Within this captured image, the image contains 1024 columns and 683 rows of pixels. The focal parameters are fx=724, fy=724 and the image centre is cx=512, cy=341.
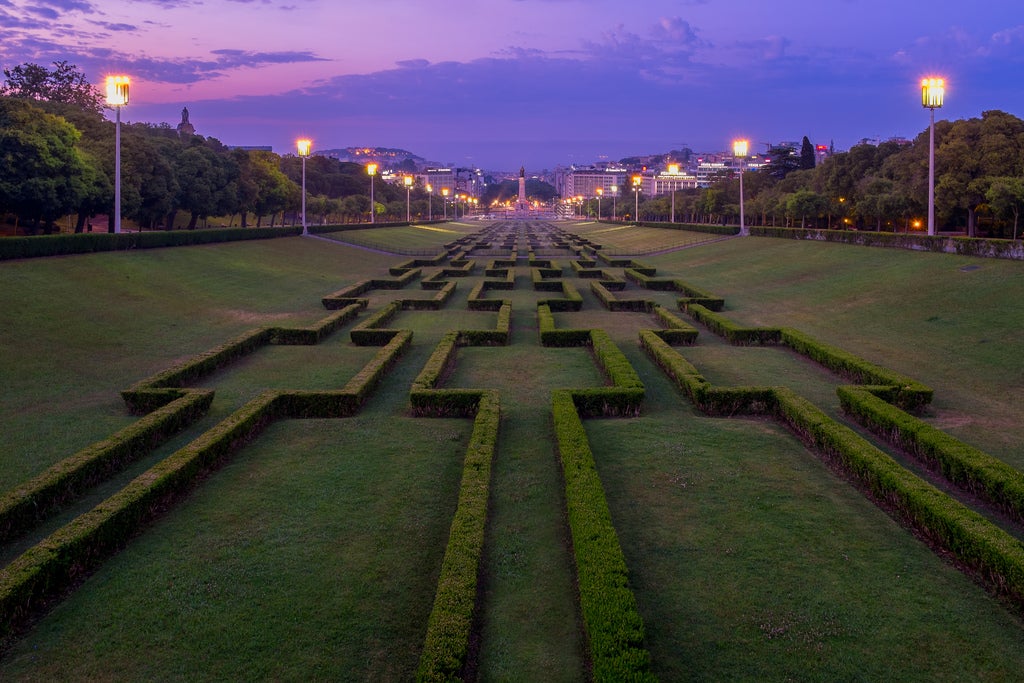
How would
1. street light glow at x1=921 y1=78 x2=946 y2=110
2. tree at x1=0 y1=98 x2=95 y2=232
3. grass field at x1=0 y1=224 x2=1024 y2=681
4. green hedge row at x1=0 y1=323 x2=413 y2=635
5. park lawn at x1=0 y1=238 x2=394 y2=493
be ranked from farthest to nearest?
1. tree at x1=0 y1=98 x2=95 y2=232
2. street light glow at x1=921 y1=78 x2=946 y2=110
3. park lawn at x1=0 y1=238 x2=394 y2=493
4. green hedge row at x1=0 y1=323 x2=413 y2=635
5. grass field at x1=0 y1=224 x2=1024 y2=681

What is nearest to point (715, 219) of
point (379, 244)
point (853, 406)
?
point (379, 244)

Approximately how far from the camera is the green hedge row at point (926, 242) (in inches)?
891

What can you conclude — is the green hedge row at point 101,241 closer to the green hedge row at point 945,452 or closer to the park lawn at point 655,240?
the green hedge row at point 945,452

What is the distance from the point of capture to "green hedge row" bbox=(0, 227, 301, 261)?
2203cm

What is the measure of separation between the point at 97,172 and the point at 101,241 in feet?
37.2

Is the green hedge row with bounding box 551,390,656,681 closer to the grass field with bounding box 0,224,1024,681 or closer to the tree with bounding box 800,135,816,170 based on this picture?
the grass field with bounding box 0,224,1024,681

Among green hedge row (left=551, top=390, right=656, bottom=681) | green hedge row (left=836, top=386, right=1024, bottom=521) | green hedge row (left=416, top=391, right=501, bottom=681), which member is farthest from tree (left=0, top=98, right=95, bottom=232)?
green hedge row (left=836, top=386, right=1024, bottom=521)

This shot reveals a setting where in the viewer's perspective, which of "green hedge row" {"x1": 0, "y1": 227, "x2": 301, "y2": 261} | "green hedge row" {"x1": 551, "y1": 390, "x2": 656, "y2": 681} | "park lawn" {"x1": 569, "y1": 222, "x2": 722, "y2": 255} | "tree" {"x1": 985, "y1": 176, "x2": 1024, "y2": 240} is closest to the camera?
"green hedge row" {"x1": 551, "y1": 390, "x2": 656, "y2": 681}

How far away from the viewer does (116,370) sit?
1487 centimetres

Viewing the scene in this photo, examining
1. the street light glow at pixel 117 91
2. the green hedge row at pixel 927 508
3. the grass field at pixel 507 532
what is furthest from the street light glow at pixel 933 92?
the street light glow at pixel 117 91

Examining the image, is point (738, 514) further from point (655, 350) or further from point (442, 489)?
point (655, 350)

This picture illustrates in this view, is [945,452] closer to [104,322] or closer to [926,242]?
[104,322]

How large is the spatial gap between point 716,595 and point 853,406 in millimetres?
6755

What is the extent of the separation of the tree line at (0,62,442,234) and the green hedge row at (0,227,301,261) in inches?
219
